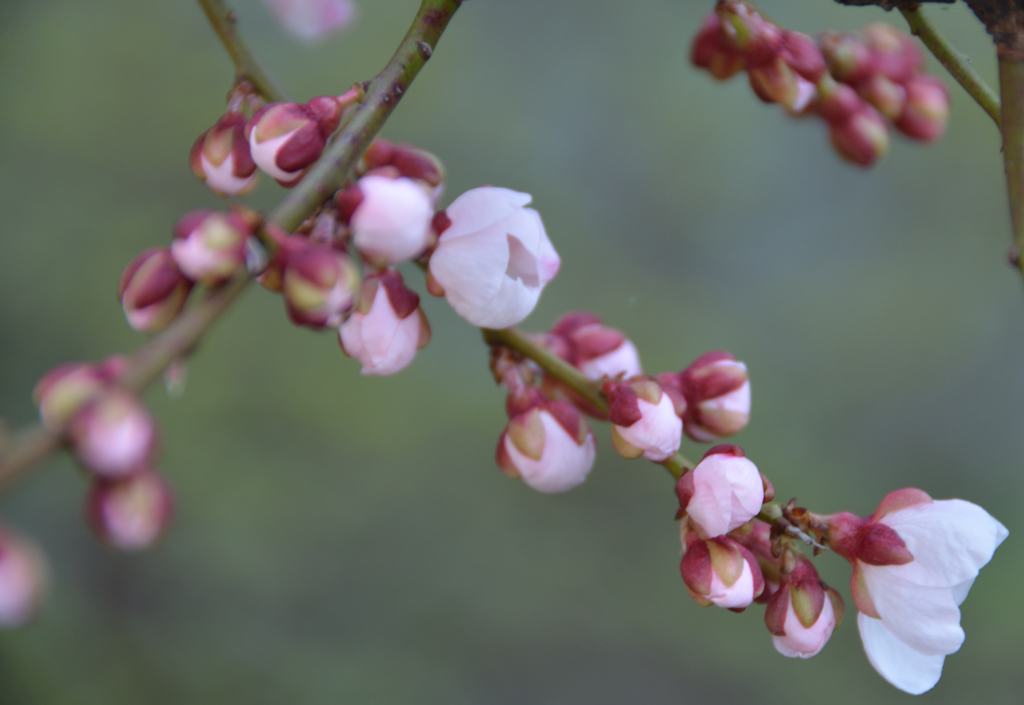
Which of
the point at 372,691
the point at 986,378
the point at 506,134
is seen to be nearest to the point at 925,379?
the point at 986,378

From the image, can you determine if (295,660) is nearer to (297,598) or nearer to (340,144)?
(297,598)

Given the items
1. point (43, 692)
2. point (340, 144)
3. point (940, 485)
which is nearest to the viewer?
point (340, 144)

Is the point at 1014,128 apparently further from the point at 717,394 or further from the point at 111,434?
the point at 111,434

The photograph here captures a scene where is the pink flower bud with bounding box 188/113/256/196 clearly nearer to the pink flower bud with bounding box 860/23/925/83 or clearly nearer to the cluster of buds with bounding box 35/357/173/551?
the cluster of buds with bounding box 35/357/173/551

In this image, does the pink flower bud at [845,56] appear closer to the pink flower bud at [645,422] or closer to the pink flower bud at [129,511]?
the pink flower bud at [645,422]

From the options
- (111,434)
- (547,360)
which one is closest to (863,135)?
(547,360)

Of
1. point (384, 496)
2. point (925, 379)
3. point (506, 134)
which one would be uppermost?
point (506, 134)
